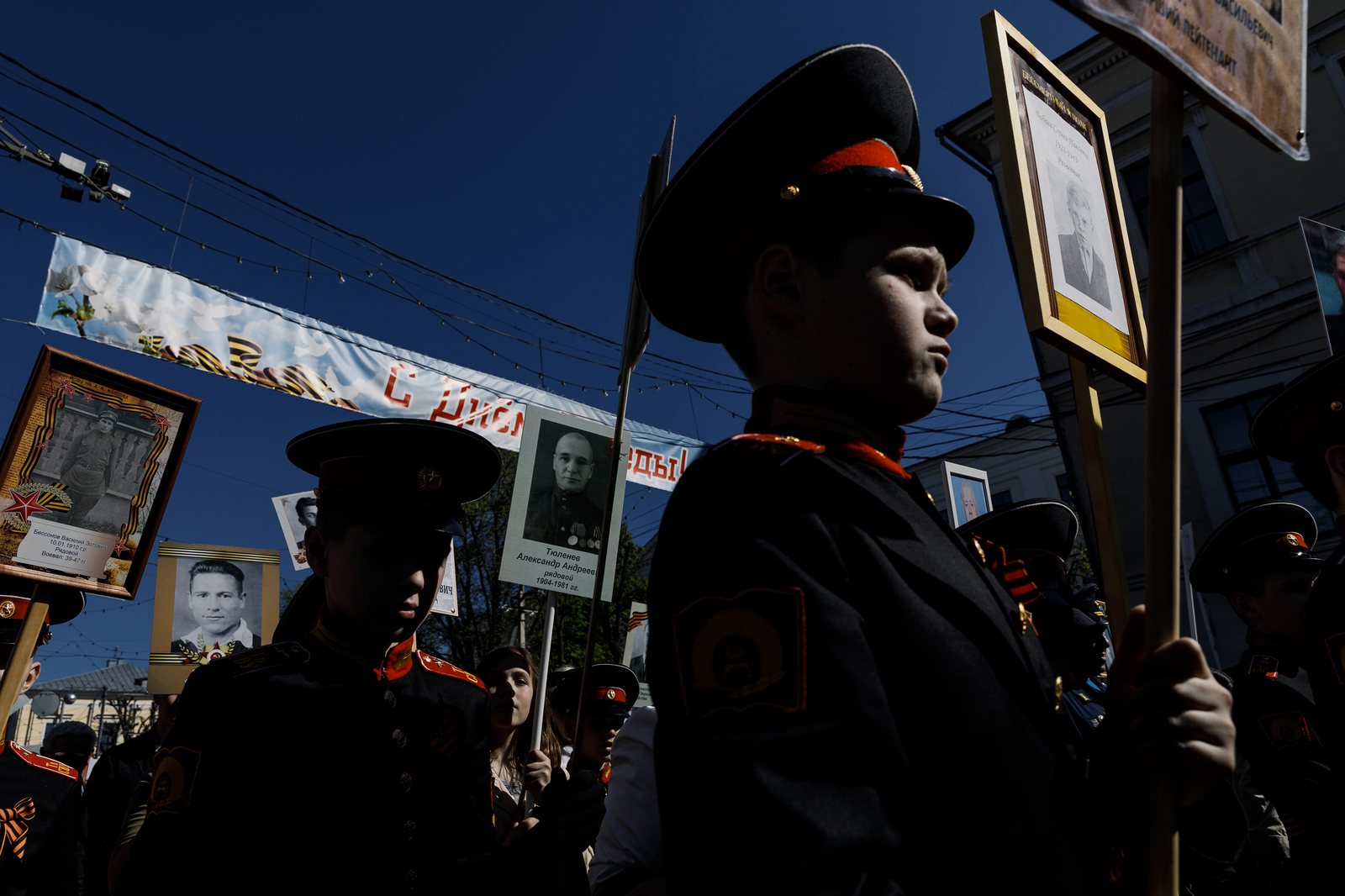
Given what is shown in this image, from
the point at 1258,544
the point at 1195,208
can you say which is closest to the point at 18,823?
the point at 1258,544

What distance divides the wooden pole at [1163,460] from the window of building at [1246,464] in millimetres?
12749

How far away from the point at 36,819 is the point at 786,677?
3805 mm

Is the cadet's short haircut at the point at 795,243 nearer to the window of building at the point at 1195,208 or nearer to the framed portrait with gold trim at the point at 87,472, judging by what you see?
the framed portrait with gold trim at the point at 87,472

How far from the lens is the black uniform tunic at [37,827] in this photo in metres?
3.11

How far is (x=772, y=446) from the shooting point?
1086 millimetres

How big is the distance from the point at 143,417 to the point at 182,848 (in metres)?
2.17

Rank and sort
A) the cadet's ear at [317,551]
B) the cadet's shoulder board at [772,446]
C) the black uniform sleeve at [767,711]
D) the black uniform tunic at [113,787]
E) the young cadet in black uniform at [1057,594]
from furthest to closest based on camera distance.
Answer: the black uniform tunic at [113,787], the young cadet in black uniform at [1057,594], the cadet's ear at [317,551], the cadet's shoulder board at [772,446], the black uniform sleeve at [767,711]

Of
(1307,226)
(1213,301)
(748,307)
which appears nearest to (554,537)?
(748,307)

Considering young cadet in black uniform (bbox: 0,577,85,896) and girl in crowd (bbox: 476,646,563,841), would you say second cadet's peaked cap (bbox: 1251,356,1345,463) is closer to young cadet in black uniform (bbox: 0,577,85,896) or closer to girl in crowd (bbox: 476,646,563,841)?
girl in crowd (bbox: 476,646,563,841)

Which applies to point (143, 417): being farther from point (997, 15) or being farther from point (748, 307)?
point (997, 15)

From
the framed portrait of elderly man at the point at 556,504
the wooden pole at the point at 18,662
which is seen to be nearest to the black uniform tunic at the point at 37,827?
the wooden pole at the point at 18,662

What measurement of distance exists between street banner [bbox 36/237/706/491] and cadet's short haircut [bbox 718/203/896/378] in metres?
4.05

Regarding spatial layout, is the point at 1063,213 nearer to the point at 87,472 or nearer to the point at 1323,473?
the point at 1323,473

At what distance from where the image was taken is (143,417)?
3361 mm
